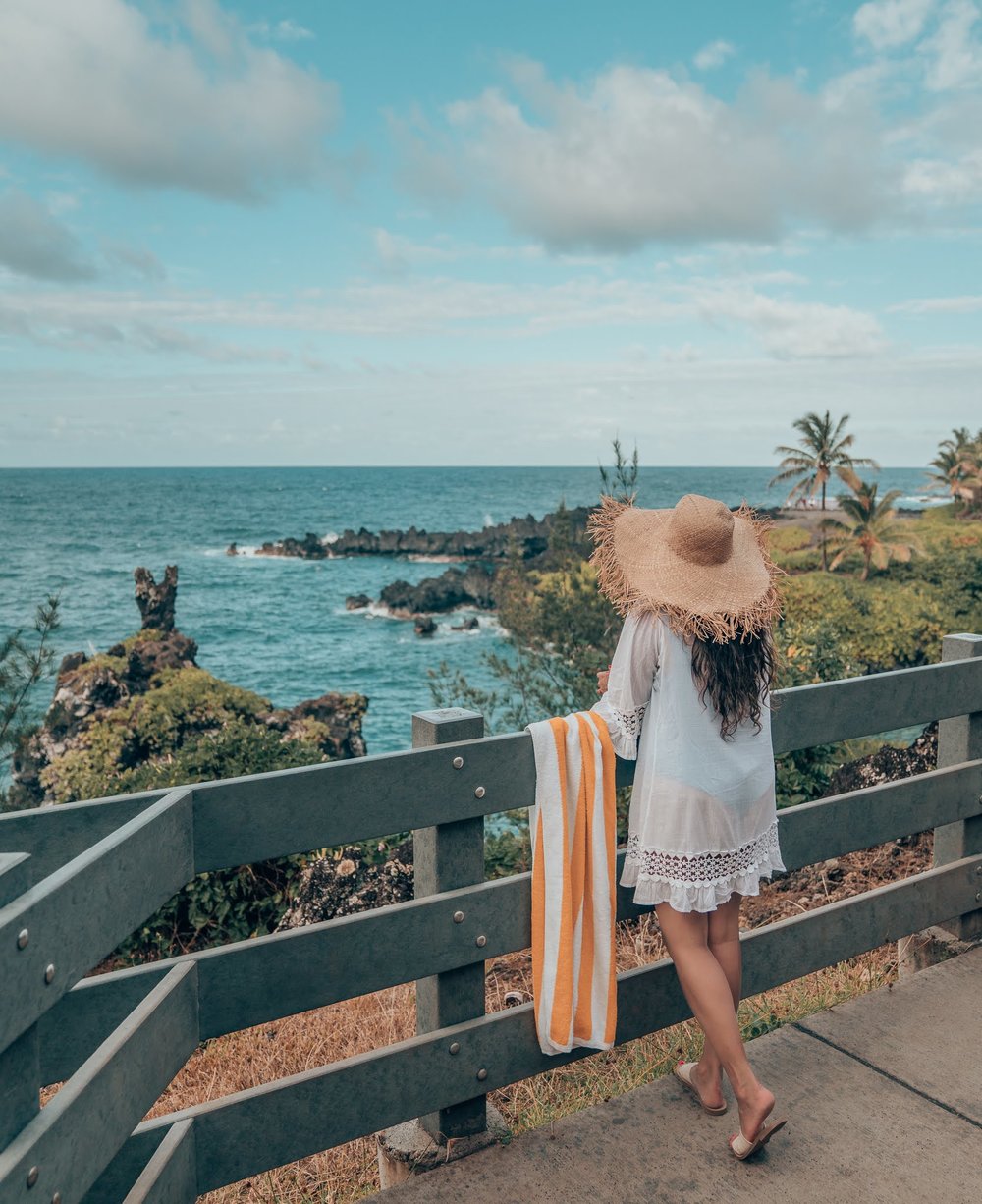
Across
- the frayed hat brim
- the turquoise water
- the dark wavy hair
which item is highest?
the frayed hat brim

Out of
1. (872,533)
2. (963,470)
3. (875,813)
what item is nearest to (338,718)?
(875,813)

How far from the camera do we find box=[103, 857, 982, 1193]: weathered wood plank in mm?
2537

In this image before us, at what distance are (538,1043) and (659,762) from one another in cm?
95

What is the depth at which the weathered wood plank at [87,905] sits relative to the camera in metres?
1.50

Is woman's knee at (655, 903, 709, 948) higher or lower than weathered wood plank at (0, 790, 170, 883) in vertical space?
lower

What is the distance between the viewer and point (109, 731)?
16.1 m

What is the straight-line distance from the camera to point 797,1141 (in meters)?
3.03

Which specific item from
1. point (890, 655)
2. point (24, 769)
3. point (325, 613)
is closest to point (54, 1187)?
point (24, 769)

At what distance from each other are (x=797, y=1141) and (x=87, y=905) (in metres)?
2.28

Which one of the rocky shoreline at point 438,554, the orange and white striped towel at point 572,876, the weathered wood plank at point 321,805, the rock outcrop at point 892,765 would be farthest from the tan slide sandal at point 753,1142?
the rocky shoreline at point 438,554

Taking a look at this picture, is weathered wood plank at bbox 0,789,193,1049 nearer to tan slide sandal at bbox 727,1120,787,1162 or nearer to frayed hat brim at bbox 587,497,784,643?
frayed hat brim at bbox 587,497,784,643

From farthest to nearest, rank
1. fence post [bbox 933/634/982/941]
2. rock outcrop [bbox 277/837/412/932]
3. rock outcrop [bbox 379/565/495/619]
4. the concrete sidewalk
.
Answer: rock outcrop [bbox 379/565/495/619] < rock outcrop [bbox 277/837/412/932] < fence post [bbox 933/634/982/941] < the concrete sidewalk

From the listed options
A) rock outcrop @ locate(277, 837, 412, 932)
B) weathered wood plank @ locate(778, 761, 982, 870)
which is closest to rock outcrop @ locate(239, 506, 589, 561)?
rock outcrop @ locate(277, 837, 412, 932)

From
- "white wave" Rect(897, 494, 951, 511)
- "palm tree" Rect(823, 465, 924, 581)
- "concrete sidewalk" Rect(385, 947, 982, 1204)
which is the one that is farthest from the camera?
"white wave" Rect(897, 494, 951, 511)
